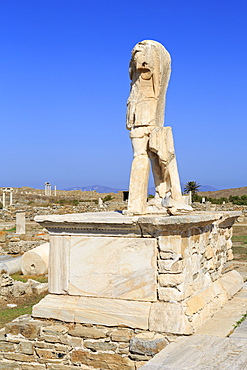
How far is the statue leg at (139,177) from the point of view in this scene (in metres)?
5.60

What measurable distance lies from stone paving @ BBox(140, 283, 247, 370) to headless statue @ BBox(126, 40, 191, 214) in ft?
5.21

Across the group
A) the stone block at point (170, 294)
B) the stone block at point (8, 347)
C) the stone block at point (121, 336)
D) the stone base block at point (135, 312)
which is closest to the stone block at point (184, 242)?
the stone block at point (170, 294)

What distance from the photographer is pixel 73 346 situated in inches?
184

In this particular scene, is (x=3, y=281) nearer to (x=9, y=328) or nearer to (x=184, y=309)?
(x=9, y=328)

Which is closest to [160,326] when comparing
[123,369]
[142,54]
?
[123,369]

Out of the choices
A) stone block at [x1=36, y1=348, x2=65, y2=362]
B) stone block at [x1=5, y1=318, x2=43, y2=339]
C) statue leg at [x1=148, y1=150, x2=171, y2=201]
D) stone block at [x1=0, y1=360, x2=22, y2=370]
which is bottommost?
stone block at [x1=0, y1=360, x2=22, y2=370]

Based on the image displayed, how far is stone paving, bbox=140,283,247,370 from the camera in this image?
3.49 metres

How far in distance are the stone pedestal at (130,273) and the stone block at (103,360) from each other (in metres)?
0.31

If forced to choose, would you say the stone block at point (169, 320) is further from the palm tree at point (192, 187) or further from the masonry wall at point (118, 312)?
the palm tree at point (192, 187)

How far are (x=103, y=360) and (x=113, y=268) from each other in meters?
0.92

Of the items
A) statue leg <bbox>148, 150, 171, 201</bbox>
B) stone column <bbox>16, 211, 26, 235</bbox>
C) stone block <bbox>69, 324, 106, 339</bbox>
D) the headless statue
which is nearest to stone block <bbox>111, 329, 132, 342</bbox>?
stone block <bbox>69, 324, 106, 339</bbox>

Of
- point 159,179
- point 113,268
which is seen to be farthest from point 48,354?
point 159,179

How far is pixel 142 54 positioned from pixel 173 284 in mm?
2924

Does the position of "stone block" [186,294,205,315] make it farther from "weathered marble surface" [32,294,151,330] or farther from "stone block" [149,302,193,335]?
"weathered marble surface" [32,294,151,330]
